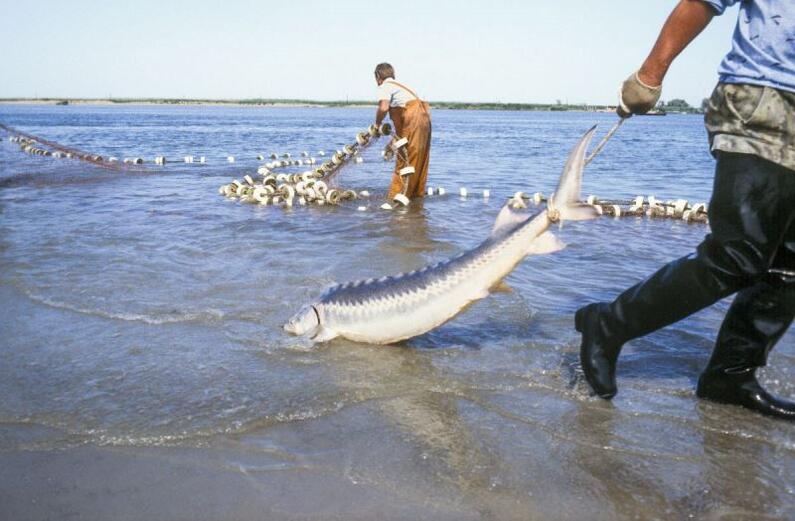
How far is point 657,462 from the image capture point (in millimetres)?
3289

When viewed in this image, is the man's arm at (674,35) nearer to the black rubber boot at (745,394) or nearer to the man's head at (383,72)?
the black rubber boot at (745,394)

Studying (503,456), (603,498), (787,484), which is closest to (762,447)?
(787,484)

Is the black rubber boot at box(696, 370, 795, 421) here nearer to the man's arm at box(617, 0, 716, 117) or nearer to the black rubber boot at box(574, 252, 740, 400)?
the black rubber boot at box(574, 252, 740, 400)

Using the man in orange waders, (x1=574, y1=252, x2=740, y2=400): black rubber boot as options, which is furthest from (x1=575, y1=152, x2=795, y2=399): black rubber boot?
the man in orange waders

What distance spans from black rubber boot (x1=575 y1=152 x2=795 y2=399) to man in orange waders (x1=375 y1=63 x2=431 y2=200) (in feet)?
31.2

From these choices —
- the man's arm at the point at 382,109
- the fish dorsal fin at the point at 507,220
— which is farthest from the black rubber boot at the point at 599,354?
the man's arm at the point at 382,109

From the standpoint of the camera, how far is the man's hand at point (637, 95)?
3.45 meters

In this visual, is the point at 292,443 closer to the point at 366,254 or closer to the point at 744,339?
the point at 744,339

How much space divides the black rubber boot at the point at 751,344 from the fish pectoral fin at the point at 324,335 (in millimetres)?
2612

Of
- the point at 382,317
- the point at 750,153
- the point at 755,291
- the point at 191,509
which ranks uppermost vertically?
the point at 750,153

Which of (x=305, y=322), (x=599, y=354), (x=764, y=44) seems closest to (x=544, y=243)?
(x=599, y=354)

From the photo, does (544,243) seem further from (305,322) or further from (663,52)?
(305,322)

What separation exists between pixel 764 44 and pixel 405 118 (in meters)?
10.1

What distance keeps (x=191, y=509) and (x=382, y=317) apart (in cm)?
221
